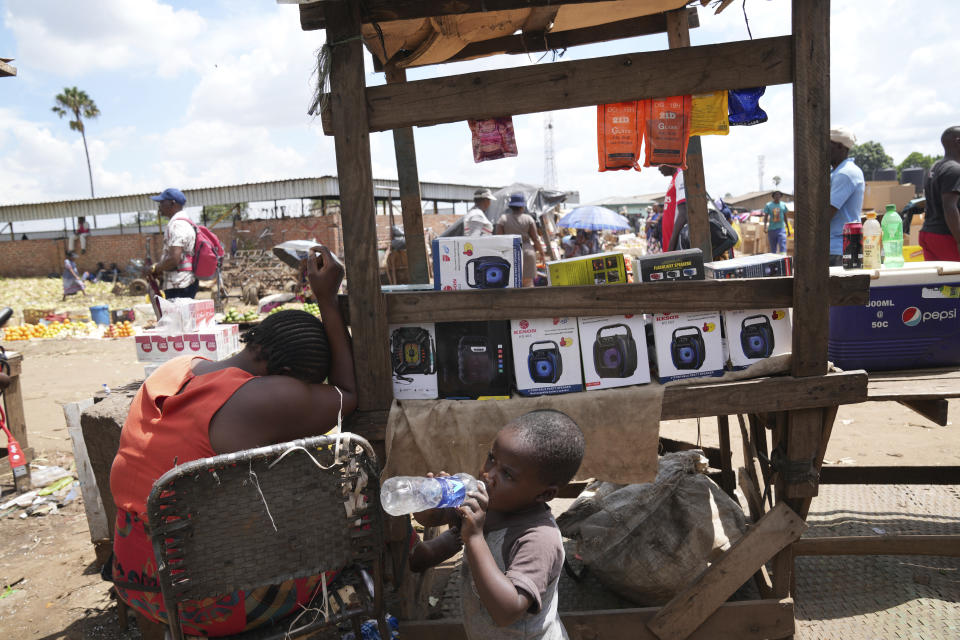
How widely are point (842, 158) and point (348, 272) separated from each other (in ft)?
12.2

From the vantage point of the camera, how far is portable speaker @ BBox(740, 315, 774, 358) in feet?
8.01

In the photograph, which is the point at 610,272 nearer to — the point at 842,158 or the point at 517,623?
the point at 517,623

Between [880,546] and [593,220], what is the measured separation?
50.2 feet

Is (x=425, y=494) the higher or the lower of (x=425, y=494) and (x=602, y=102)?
the lower

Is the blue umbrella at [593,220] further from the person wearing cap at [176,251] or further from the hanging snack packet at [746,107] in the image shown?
the hanging snack packet at [746,107]

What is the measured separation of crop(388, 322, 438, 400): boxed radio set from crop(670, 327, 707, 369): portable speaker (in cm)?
96

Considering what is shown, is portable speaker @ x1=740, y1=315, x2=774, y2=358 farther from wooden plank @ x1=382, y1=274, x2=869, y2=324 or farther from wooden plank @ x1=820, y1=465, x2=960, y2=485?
wooden plank @ x1=820, y1=465, x2=960, y2=485

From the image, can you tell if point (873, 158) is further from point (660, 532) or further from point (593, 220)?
point (660, 532)

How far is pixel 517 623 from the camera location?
160 centimetres

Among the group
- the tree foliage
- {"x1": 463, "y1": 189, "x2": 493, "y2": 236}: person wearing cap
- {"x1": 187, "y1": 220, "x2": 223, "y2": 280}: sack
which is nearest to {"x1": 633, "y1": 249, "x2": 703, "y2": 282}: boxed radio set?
{"x1": 187, "y1": 220, "x2": 223, "y2": 280}: sack

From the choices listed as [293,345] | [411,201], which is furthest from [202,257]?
[293,345]

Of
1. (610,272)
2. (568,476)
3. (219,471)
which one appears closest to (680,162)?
(610,272)

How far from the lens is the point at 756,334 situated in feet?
8.03

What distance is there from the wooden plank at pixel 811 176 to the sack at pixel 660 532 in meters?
0.83
